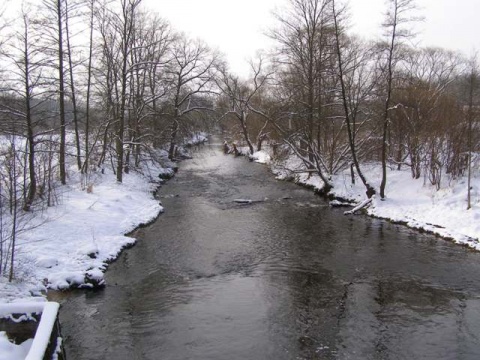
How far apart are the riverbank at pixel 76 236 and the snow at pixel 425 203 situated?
32.4 ft

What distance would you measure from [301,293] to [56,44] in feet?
48.5

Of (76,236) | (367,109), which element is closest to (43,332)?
(76,236)

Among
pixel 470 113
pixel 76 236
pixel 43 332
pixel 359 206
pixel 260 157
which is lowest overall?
pixel 76 236

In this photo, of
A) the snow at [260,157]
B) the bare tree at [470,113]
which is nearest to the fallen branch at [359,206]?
the bare tree at [470,113]

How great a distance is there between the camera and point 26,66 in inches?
549

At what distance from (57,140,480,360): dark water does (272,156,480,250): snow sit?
0.81 m

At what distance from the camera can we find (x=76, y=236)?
1341cm

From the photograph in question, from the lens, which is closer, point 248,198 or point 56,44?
point 56,44

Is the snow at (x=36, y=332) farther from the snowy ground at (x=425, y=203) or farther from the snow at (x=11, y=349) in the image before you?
the snowy ground at (x=425, y=203)

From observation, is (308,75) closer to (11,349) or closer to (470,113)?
(470,113)

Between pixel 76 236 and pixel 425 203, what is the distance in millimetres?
13526

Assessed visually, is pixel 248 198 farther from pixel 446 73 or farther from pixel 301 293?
pixel 446 73

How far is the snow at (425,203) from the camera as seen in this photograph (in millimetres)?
14923

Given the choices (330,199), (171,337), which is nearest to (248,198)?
(330,199)
